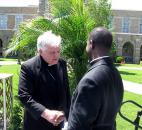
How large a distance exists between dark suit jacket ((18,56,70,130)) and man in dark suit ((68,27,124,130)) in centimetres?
115

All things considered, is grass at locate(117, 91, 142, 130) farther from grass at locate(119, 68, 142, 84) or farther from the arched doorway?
the arched doorway

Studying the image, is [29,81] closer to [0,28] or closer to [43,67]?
[43,67]

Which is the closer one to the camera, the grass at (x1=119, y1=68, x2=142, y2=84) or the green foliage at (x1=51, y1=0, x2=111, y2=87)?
the green foliage at (x1=51, y1=0, x2=111, y2=87)

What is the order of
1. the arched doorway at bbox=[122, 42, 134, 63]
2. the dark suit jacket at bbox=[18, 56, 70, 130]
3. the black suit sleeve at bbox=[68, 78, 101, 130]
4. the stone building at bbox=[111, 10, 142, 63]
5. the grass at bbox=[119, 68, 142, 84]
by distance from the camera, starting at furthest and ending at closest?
1. the arched doorway at bbox=[122, 42, 134, 63]
2. the stone building at bbox=[111, 10, 142, 63]
3. the grass at bbox=[119, 68, 142, 84]
4. the dark suit jacket at bbox=[18, 56, 70, 130]
5. the black suit sleeve at bbox=[68, 78, 101, 130]

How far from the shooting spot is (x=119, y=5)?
213ft

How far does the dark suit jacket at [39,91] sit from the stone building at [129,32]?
56723 mm

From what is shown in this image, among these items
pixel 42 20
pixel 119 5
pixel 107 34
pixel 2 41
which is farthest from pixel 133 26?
pixel 107 34

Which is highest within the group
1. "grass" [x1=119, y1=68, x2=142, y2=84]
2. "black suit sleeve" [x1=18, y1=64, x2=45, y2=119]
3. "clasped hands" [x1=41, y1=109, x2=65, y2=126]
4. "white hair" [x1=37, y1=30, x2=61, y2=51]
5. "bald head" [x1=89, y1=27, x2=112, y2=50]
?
"bald head" [x1=89, y1=27, x2=112, y2=50]

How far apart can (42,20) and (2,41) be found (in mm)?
58641

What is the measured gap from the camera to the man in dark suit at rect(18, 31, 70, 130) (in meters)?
4.94

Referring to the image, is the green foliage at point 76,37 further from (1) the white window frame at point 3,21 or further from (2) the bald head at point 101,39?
(1) the white window frame at point 3,21

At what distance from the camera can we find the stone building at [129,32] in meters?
62.2

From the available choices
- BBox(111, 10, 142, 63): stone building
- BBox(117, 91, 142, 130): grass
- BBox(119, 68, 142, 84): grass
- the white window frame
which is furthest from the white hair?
the white window frame

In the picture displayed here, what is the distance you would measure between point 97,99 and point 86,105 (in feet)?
0.34
